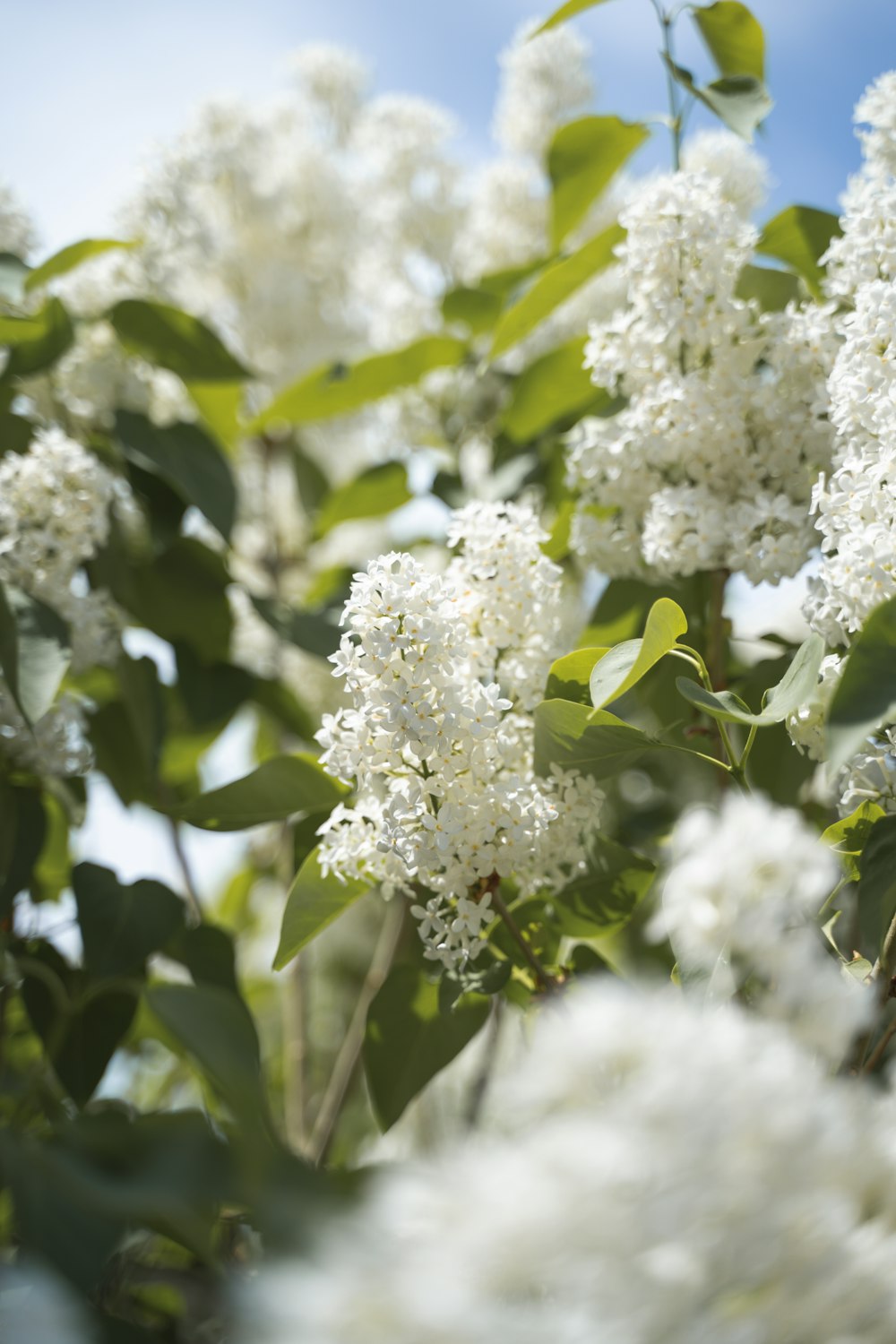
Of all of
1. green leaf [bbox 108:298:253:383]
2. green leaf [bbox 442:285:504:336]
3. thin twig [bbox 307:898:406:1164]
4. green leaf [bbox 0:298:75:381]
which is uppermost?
green leaf [bbox 442:285:504:336]

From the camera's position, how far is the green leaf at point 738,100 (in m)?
0.59

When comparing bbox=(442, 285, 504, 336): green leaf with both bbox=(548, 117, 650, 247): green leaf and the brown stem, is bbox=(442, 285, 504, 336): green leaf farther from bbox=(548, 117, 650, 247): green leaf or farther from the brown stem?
the brown stem

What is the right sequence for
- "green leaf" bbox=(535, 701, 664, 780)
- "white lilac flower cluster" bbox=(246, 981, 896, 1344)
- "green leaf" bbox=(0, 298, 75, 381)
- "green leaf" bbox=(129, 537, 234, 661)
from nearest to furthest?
"white lilac flower cluster" bbox=(246, 981, 896, 1344) → "green leaf" bbox=(535, 701, 664, 780) → "green leaf" bbox=(0, 298, 75, 381) → "green leaf" bbox=(129, 537, 234, 661)

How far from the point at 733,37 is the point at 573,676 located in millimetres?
430

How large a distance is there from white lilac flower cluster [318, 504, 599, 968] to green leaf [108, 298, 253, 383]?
0.40m

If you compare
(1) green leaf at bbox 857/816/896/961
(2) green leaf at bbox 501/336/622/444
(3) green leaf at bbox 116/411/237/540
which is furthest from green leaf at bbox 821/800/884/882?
(3) green leaf at bbox 116/411/237/540

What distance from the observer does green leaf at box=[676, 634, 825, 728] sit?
1.30 feet

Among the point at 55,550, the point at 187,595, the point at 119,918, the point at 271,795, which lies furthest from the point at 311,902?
the point at 187,595

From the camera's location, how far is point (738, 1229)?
9.0 inches

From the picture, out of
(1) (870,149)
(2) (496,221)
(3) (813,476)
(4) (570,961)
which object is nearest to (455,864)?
(4) (570,961)

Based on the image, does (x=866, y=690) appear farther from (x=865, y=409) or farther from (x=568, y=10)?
(x=568, y=10)

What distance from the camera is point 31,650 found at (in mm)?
584

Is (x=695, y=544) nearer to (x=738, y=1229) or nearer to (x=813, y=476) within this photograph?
(x=813, y=476)

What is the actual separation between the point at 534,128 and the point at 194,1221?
1117 millimetres
